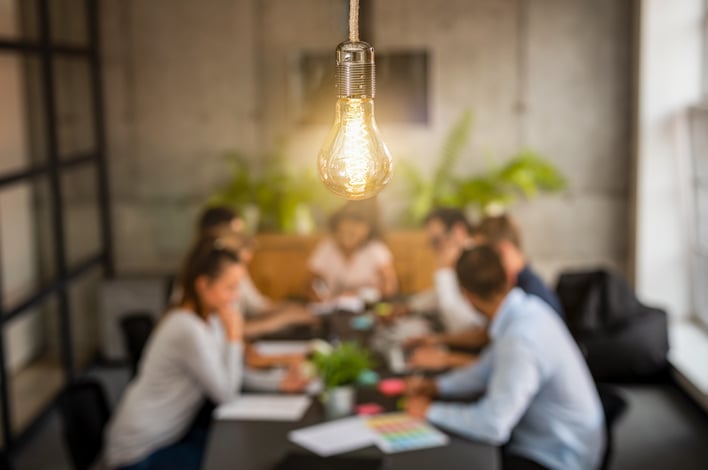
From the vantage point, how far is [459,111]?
8555mm

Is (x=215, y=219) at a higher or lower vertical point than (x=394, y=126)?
lower

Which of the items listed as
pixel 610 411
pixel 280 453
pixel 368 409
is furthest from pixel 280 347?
pixel 610 411

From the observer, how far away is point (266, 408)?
15.0ft

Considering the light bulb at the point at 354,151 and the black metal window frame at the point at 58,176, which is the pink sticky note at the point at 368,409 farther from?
the black metal window frame at the point at 58,176

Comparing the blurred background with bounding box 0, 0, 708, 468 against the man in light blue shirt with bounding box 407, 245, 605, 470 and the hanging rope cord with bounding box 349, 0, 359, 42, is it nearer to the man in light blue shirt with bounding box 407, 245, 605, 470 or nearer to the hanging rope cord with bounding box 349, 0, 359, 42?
the man in light blue shirt with bounding box 407, 245, 605, 470

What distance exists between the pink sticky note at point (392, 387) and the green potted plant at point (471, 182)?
3443mm

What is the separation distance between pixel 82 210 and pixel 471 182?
335cm

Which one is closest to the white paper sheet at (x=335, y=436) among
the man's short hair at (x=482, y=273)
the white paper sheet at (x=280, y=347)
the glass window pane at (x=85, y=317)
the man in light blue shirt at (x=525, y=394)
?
the man in light blue shirt at (x=525, y=394)

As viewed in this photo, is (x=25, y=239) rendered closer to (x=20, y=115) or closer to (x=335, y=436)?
(x=20, y=115)

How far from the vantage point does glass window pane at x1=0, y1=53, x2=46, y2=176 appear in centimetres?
738

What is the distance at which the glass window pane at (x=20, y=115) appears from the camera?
7.38 metres

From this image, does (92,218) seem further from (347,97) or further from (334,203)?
(347,97)

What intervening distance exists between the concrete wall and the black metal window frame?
6.7 inches

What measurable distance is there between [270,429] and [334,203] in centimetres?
431
